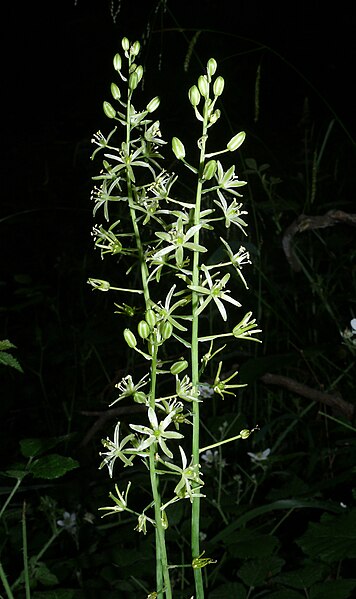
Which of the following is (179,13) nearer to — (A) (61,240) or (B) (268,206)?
(A) (61,240)

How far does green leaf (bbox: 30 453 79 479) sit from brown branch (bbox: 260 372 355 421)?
0.73 metres

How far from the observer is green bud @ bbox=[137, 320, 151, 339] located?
638 millimetres

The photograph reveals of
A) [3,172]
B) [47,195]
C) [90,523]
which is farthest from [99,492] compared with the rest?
[3,172]

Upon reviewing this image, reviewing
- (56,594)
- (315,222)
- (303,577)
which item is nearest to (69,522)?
(56,594)

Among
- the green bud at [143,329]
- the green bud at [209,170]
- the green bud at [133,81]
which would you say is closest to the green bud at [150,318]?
the green bud at [143,329]

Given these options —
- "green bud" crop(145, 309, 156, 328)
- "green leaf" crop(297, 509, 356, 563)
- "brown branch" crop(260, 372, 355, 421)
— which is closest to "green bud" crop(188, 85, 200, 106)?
"green bud" crop(145, 309, 156, 328)

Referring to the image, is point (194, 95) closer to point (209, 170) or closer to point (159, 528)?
point (209, 170)

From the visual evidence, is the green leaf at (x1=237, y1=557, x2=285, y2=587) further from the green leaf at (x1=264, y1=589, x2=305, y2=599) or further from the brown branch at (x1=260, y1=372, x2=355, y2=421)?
the brown branch at (x1=260, y1=372, x2=355, y2=421)

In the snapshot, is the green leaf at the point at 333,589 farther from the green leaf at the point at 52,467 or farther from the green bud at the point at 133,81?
the green bud at the point at 133,81

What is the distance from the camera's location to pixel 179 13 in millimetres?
4406

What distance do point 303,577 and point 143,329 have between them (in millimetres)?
647

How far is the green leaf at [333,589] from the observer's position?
1021mm

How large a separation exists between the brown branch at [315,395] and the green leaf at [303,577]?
0.51 m

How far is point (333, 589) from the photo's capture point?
1036mm
